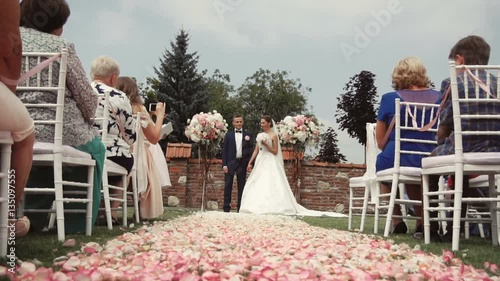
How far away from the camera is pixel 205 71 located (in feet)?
171

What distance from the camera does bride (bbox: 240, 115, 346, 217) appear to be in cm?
1221

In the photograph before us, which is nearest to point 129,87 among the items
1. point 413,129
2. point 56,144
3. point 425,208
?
point 56,144

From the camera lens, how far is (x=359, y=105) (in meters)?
27.8

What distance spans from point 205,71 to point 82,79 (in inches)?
1892

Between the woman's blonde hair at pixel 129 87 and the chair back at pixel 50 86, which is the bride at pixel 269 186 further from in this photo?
the chair back at pixel 50 86

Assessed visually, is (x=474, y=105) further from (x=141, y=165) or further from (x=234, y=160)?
(x=234, y=160)

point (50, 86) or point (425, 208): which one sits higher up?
point (50, 86)

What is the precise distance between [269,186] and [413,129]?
7.24 metres

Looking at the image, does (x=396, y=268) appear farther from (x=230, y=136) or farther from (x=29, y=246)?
(x=230, y=136)

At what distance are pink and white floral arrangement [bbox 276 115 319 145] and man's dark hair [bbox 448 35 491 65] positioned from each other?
27.6 ft

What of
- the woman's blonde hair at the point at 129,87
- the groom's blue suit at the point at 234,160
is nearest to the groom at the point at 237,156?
the groom's blue suit at the point at 234,160

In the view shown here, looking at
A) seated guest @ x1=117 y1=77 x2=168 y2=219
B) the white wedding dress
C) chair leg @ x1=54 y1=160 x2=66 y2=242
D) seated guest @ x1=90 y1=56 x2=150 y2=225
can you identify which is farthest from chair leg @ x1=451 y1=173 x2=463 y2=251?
the white wedding dress

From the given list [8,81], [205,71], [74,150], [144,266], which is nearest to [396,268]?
[144,266]

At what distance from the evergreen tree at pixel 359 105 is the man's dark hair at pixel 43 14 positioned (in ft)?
Result: 77.0
